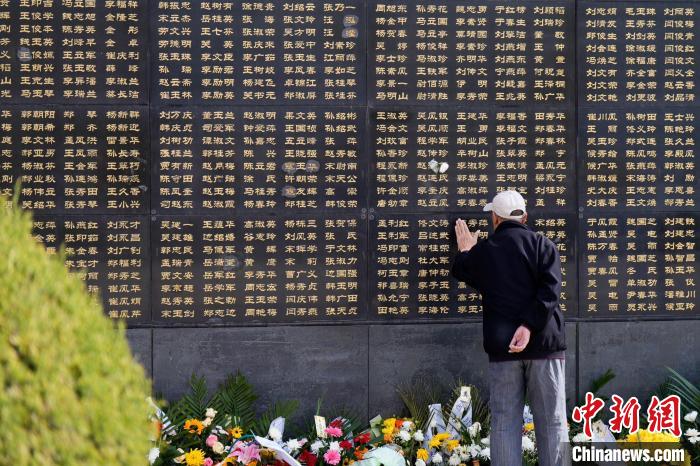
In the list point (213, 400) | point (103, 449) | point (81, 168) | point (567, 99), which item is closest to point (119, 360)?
point (103, 449)

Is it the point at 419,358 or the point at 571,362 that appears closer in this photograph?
the point at 419,358

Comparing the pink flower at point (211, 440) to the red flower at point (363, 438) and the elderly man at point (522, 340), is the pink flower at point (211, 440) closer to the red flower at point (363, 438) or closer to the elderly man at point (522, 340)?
the red flower at point (363, 438)

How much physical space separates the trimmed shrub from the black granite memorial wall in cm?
340

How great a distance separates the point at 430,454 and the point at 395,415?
0.59 metres

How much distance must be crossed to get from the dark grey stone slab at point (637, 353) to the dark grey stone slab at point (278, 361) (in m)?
1.85

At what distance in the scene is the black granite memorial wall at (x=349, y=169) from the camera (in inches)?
221

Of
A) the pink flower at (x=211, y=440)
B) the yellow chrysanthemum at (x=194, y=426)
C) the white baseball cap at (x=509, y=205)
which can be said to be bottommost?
the pink flower at (x=211, y=440)

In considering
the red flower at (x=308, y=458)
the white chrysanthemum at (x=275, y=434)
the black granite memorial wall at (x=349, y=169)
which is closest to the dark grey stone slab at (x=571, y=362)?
the black granite memorial wall at (x=349, y=169)

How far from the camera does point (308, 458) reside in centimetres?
Answer: 494

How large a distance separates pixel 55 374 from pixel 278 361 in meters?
3.73

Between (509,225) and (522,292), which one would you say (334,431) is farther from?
(509,225)

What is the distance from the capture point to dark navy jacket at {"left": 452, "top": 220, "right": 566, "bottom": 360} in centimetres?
432

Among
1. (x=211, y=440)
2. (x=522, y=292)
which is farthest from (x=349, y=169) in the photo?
(x=211, y=440)

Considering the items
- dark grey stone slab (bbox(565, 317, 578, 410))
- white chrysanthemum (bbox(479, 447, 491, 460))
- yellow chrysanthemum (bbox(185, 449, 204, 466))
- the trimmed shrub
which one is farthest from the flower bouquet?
the trimmed shrub
